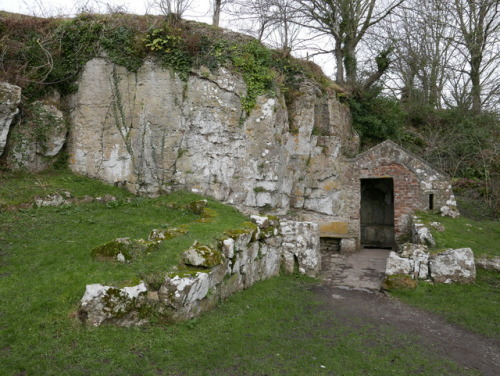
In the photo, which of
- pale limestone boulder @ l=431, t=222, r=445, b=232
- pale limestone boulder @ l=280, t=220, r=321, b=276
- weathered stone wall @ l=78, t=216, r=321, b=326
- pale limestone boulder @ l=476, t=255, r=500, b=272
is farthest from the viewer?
pale limestone boulder @ l=431, t=222, r=445, b=232

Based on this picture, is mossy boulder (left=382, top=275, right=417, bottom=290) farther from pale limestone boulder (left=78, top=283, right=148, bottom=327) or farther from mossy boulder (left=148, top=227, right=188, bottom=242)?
pale limestone boulder (left=78, top=283, right=148, bottom=327)

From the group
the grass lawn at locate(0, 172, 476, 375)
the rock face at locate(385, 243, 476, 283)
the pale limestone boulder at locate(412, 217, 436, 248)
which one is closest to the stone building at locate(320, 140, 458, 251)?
the pale limestone boulder at locate(412, 217, 436, 248)

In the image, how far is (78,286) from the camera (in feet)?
18.0

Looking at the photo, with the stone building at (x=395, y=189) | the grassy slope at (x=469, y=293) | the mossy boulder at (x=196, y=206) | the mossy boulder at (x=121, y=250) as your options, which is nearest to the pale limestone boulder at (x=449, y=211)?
the stone building at (x=395, y=189)

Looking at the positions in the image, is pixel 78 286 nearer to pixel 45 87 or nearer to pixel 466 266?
pixel 466 266

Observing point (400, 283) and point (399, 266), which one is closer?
point (400, 283)

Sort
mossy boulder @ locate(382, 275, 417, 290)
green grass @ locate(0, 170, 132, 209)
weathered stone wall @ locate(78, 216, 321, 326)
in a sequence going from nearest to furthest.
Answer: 1. weathered stone wall @ locate(78, 216, 321, 326)
2. mossy boulder @ locate(382, 275, 417, 290)
3. green grass @ locate(0, 170, 132, 209)

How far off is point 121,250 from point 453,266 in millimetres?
7577

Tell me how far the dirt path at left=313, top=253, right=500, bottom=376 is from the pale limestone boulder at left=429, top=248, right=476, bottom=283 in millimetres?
1497

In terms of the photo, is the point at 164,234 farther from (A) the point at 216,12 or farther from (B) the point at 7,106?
(A) the point at 216,12

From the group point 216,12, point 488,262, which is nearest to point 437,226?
point 488,262

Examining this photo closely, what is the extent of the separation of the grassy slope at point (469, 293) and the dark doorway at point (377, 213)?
541 cm

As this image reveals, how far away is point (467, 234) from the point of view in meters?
10.8

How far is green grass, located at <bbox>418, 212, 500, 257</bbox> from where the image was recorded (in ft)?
31.6
